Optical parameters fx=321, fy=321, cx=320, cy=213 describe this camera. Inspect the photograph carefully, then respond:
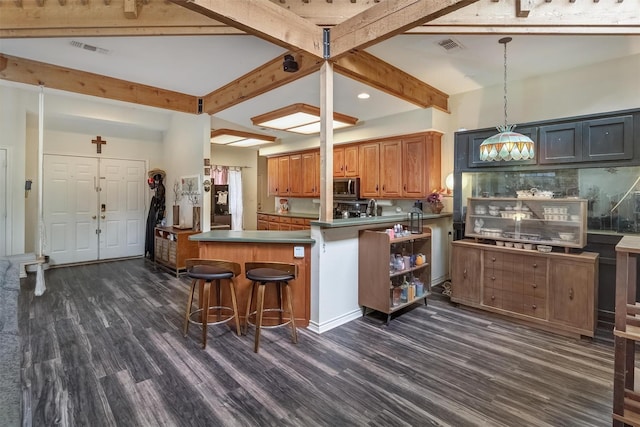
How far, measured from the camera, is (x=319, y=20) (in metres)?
2.94

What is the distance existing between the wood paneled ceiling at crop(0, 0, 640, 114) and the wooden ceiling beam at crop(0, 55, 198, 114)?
115 cm

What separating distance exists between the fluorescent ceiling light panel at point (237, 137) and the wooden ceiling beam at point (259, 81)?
985mm

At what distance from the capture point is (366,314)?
3588mm

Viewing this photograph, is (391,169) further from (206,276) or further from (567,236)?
(206,276)

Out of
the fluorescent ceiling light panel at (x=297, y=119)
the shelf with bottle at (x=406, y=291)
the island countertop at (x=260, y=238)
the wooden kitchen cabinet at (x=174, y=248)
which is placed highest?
the fluorescent ceiling light panel at (x=297, y=119)

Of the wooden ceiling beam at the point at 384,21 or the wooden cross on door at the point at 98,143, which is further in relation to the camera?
the wooden cross on door at the point at 98,143

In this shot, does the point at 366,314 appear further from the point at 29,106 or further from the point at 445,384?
the point at 29,106

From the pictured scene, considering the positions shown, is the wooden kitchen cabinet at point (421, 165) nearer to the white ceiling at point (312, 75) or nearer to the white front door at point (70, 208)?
the white ceiling at point (312, 75)

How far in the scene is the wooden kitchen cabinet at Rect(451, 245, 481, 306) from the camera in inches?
146

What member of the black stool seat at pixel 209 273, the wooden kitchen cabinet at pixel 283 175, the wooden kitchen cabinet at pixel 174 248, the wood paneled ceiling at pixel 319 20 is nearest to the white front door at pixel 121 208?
the wooden kitchen cabinet at pixel 174 248

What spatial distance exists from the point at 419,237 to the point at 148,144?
19.1ft

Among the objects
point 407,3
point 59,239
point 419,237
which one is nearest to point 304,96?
point 407,3

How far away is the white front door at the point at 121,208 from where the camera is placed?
20.5ft

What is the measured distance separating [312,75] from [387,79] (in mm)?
888
